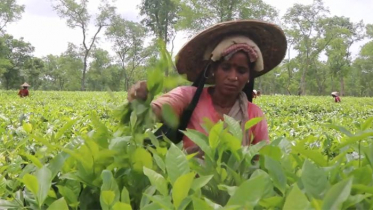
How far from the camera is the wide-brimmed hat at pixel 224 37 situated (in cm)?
197

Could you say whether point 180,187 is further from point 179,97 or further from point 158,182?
point 179,97

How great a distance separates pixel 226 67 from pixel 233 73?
0.05m

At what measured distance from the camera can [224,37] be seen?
2008 millimetres

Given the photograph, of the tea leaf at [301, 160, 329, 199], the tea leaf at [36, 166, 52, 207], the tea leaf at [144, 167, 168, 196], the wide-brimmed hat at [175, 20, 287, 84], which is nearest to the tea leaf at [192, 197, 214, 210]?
the tea leaf at [144, 167, 168, 196]

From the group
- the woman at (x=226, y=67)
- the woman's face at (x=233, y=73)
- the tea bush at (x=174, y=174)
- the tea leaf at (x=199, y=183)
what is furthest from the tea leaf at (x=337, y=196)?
the woman's face at (x=233, y=73)

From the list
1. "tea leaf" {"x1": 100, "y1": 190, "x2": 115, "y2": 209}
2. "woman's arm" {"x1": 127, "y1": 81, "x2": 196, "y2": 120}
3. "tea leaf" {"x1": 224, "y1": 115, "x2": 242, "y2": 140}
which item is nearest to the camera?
"tea leaf" {"x1": 100, "y1": 190, "x2": 115, "y2": 209}

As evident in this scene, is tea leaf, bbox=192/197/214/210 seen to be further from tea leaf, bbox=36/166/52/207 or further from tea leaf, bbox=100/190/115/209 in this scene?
tea leaf, bbox=36/166/52/207

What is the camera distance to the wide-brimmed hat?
1.97 m

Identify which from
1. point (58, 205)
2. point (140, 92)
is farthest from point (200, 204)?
point (140, 92)

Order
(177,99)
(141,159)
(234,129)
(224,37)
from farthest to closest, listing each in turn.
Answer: (224,37) < (177,99) < (234,129) < (141,159)

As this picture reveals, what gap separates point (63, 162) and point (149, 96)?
278mm

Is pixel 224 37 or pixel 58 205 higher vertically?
pixel 224 37

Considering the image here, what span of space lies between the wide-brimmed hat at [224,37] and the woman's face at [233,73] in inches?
4.9

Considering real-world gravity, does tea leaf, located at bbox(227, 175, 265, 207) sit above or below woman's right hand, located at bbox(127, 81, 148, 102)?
below
